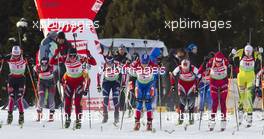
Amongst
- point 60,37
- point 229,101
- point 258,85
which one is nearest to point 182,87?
point 258,85

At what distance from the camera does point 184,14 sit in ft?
100

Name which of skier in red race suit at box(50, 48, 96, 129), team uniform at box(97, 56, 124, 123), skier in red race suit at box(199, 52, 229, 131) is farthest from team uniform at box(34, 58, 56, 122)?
skier in red race suit at box(199, 52, 229, 131)

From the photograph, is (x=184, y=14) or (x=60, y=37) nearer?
(x=60, y=37)

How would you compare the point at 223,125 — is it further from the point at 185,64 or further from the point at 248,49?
the point at 248,49

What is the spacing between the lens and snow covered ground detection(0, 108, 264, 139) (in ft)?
44.4

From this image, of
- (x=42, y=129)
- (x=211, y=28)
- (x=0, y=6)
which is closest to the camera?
(x=42, y=129)

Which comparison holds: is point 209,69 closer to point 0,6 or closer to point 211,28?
point 211,28

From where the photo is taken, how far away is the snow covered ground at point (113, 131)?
13523 mm

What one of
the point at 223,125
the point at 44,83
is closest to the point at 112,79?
the point at 44,83

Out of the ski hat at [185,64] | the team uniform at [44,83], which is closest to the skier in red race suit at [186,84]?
the ski hat at [185,64]

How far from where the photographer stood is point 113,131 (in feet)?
48.9

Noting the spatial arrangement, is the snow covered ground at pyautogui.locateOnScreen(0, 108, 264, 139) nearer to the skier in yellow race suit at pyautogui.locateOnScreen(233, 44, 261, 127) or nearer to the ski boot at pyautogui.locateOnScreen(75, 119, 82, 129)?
the ski boot at pyautogui.locateOnScreen(75, 119, 82, 129)

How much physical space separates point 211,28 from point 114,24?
15.6 ft

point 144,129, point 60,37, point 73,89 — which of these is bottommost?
point 144,129
